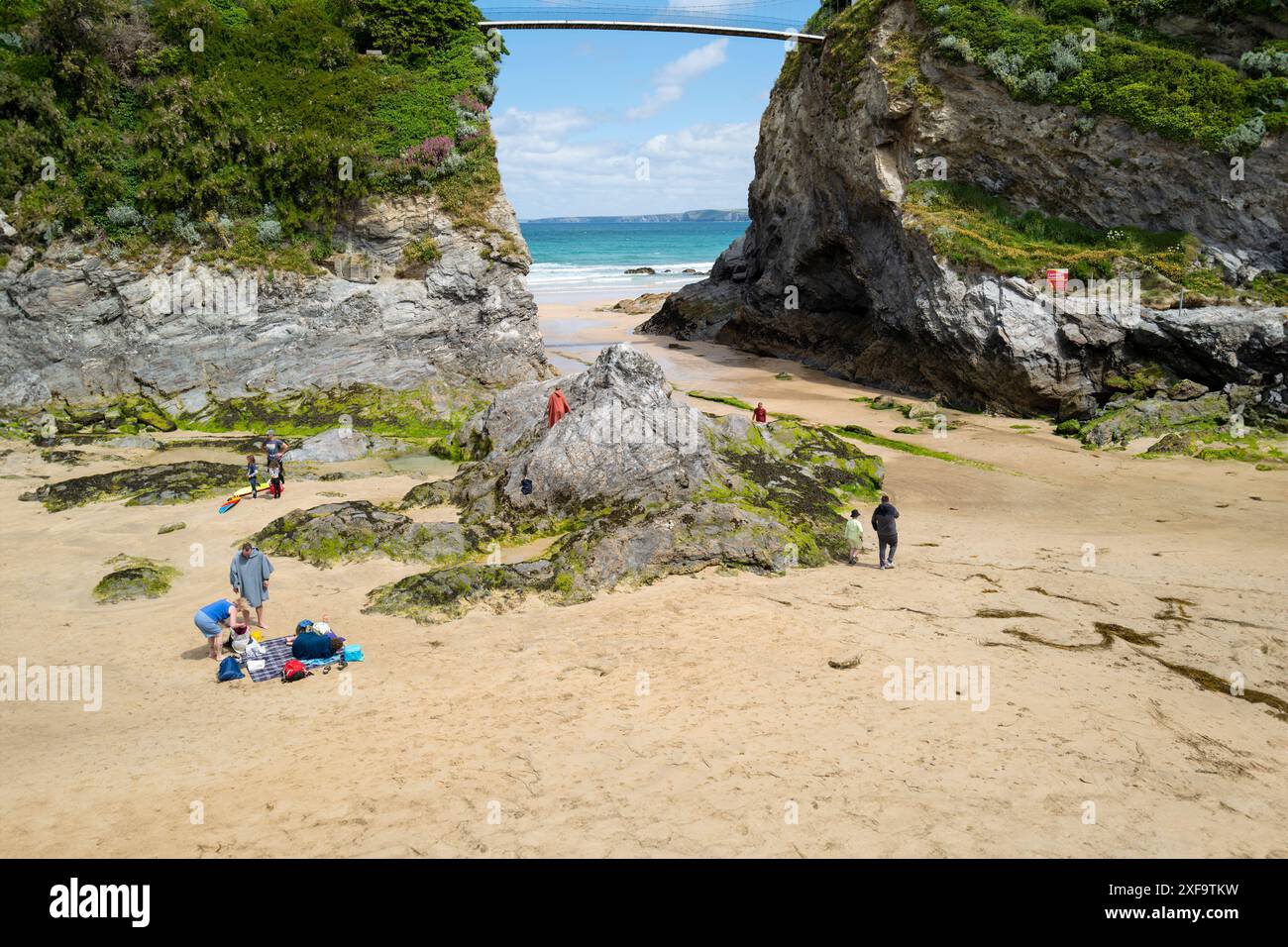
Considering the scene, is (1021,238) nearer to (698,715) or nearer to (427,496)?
(427,496)

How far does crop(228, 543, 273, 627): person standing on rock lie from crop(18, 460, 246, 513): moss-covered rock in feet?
25.7

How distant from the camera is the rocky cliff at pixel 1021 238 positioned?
27.0 m

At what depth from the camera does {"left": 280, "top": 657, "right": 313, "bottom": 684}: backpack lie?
36.4ft

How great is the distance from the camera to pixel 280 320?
90.9ft

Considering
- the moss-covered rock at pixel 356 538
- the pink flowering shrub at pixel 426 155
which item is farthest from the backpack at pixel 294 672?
the pink flowering shrub at pixel 426 155

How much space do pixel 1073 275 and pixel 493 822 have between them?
28.4 m

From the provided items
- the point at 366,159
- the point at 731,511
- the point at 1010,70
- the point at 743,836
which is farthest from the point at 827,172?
the point at 743,836

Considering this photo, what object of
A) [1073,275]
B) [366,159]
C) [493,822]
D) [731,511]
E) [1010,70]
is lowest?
[493,822]

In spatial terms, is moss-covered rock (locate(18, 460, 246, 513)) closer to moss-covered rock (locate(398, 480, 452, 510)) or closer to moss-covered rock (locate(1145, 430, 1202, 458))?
moss-covered rock (locate(398, 480, 452, 510))

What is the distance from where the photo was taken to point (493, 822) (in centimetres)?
781

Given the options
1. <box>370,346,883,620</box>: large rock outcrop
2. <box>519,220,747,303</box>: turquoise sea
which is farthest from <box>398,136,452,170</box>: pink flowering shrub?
<box>519,220,747,303</box>: turquoise sea

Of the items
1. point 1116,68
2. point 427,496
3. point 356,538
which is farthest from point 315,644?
point 1116,68

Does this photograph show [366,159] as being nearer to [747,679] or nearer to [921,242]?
[921,242]

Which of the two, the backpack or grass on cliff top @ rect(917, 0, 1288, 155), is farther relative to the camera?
grass on cliff top @ rect(917, 0, 1288, 155)
